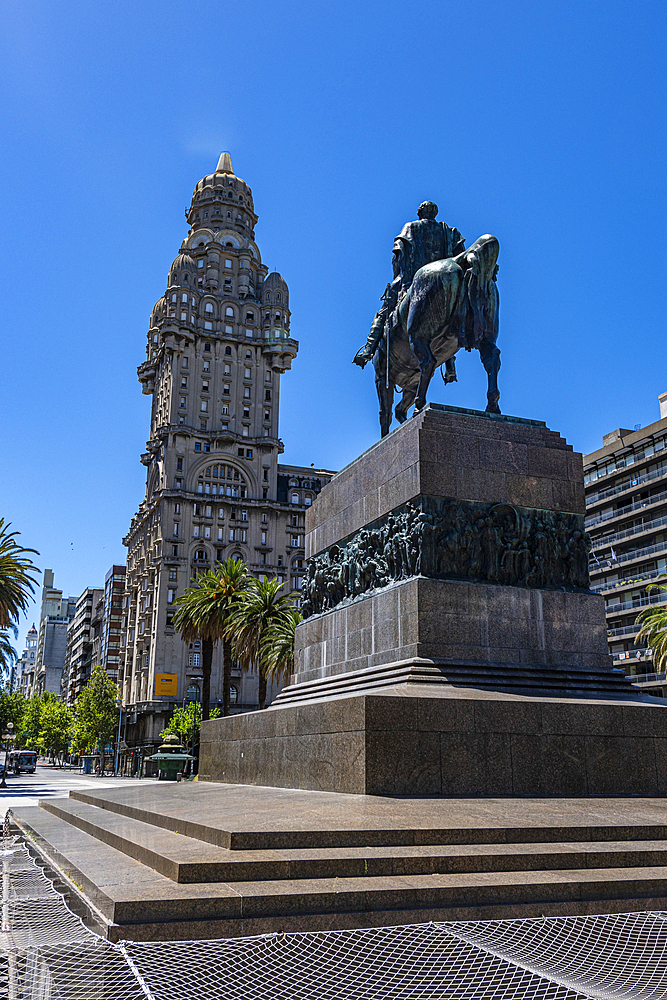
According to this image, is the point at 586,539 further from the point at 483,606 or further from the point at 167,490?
the point at 167,490

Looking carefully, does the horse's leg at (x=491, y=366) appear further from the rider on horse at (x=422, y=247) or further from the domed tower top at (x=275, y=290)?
the domed tower top at (x=275, y=290)

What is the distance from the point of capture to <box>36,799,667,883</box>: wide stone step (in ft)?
21.4

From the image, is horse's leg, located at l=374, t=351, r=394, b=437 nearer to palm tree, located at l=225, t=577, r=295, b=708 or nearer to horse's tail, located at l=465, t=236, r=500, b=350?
horse's tail, located at l=465, t=236, r=500, b=350

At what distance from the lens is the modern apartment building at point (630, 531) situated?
2662 inches

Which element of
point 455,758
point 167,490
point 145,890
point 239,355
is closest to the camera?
point 145,890

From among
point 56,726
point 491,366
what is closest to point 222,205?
point 56,726

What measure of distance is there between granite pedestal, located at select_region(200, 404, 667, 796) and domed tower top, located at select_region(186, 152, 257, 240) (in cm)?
9832

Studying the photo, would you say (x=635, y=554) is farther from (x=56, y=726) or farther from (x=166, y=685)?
(x=56, y=726)

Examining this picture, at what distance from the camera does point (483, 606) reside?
42.8 feet

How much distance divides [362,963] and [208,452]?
9228 cm

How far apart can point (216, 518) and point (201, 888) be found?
8859 centimetres

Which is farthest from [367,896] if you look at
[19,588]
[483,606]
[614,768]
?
[19,588]

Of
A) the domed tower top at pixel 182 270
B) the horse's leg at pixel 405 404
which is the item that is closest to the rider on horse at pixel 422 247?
the horse's leg at pixel 405 404

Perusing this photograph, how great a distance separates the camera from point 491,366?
15836 mm
